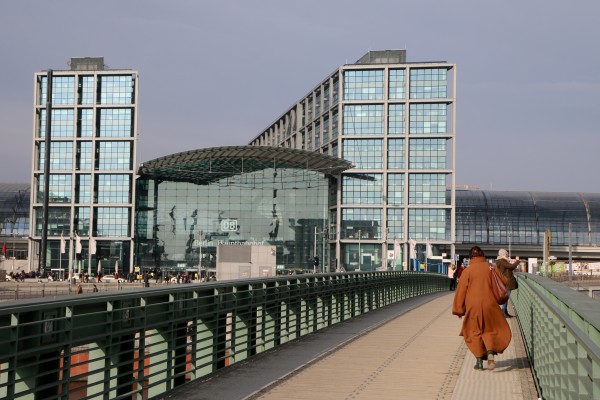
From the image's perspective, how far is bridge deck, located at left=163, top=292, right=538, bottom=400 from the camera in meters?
10.7

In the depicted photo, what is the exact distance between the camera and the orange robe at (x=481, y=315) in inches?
484

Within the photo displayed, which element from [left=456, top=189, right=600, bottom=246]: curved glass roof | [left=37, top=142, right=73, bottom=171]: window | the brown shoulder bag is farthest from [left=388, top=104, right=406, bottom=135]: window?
the brown shoulder bag

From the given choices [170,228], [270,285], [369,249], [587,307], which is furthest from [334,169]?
[587,307]

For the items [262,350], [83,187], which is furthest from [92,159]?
[262,350]

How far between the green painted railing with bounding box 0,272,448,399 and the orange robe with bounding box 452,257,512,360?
3558mm

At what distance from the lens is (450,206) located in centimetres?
10075

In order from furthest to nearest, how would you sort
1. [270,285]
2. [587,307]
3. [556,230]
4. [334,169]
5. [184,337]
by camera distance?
[556,230]
[334,169]
[270,285]
[184,337]
[587,307]

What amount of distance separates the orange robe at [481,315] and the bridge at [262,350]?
1.42 ft

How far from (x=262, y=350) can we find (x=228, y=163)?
8871cm

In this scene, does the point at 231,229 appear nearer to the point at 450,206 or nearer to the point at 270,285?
the point at 450,206

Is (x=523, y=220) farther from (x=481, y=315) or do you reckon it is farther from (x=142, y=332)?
(x=142, y=332)

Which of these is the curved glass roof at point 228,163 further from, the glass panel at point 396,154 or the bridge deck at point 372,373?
the bridge deck at point 372,373

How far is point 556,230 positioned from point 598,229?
295 inches

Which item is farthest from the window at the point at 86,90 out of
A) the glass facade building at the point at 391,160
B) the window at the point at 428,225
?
the window at the point at 428,225
